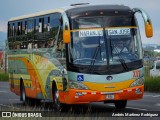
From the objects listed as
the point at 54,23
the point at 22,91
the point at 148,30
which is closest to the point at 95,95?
the point at 148,30

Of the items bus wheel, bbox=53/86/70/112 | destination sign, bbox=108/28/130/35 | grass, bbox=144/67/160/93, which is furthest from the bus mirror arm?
grass, bbox=144/67/160/93

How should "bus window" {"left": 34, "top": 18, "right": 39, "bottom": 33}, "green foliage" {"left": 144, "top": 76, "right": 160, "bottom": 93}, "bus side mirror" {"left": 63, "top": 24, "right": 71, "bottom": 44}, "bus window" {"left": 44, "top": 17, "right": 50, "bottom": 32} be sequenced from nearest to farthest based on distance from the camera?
"bus side mirror" {"left": 63, "top": 24, "right": 71, "bottom": 44} < "bus window" {"left": 44, "top": 17, "right": 50, "bottom": 32} < "bus window" {"left": 34, "top": 18, "right": 39, "bottom": 33} < "green foliage" {"left": 144, "top": 76, "right": 160, "bottom": 93}

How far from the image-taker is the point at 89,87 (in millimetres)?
A: 20719

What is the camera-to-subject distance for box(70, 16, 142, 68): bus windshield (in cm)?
2094

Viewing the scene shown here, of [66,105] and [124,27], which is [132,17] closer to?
[124,27]

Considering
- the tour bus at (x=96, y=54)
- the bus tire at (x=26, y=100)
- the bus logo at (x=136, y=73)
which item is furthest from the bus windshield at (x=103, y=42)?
the bus tire at (x=26, y=100)

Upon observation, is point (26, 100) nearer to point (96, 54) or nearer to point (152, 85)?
point (96, 54)

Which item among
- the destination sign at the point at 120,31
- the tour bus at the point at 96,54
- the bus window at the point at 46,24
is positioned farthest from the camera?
the bus window at the point at 46,24

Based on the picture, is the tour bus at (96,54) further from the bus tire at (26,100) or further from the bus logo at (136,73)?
the bus tire at (26,100)

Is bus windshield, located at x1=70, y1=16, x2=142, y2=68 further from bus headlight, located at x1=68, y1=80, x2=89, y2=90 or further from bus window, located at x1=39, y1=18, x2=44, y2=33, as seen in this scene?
bus window, located at x1=39, y1=18, x2=44, y2=33

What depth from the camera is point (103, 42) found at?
2111 cm

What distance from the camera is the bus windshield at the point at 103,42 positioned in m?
20.9

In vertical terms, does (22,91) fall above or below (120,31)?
below

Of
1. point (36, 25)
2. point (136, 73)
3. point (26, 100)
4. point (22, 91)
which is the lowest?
point (26, 100)
